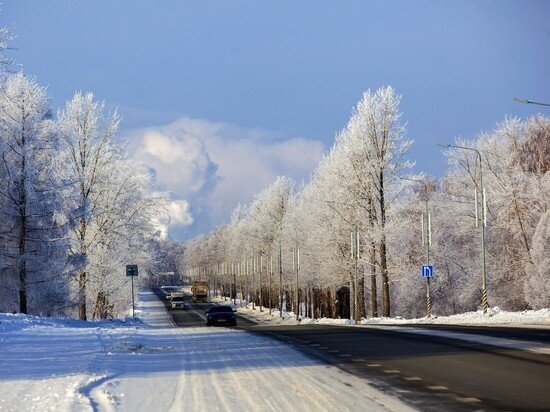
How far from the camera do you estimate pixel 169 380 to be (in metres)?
12.9

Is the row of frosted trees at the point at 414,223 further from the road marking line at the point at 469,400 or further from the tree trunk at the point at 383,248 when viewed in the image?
the road marking line at the point at 469,400

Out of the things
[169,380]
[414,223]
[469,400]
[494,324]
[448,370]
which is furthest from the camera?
[414,223]

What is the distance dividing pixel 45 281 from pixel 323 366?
27.2m

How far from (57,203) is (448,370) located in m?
29.6

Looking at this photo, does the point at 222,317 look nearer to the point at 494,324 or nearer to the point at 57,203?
the point at 57,203

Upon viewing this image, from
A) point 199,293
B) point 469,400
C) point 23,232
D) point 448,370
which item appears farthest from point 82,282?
point 199,293

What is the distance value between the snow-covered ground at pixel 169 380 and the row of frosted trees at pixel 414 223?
28767 mm

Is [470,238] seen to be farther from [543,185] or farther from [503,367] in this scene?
[503,367]


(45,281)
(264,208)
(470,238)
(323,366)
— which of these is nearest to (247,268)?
(264,208)

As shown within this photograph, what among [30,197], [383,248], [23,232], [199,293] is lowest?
[199,293]

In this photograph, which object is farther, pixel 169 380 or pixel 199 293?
pixel 199 293

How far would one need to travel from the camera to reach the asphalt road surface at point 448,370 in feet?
32.6

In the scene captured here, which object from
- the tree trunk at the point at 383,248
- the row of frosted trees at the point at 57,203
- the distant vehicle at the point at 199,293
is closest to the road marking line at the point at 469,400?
the row of frosted trees at the point at 57,203

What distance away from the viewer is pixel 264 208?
10156 cm
